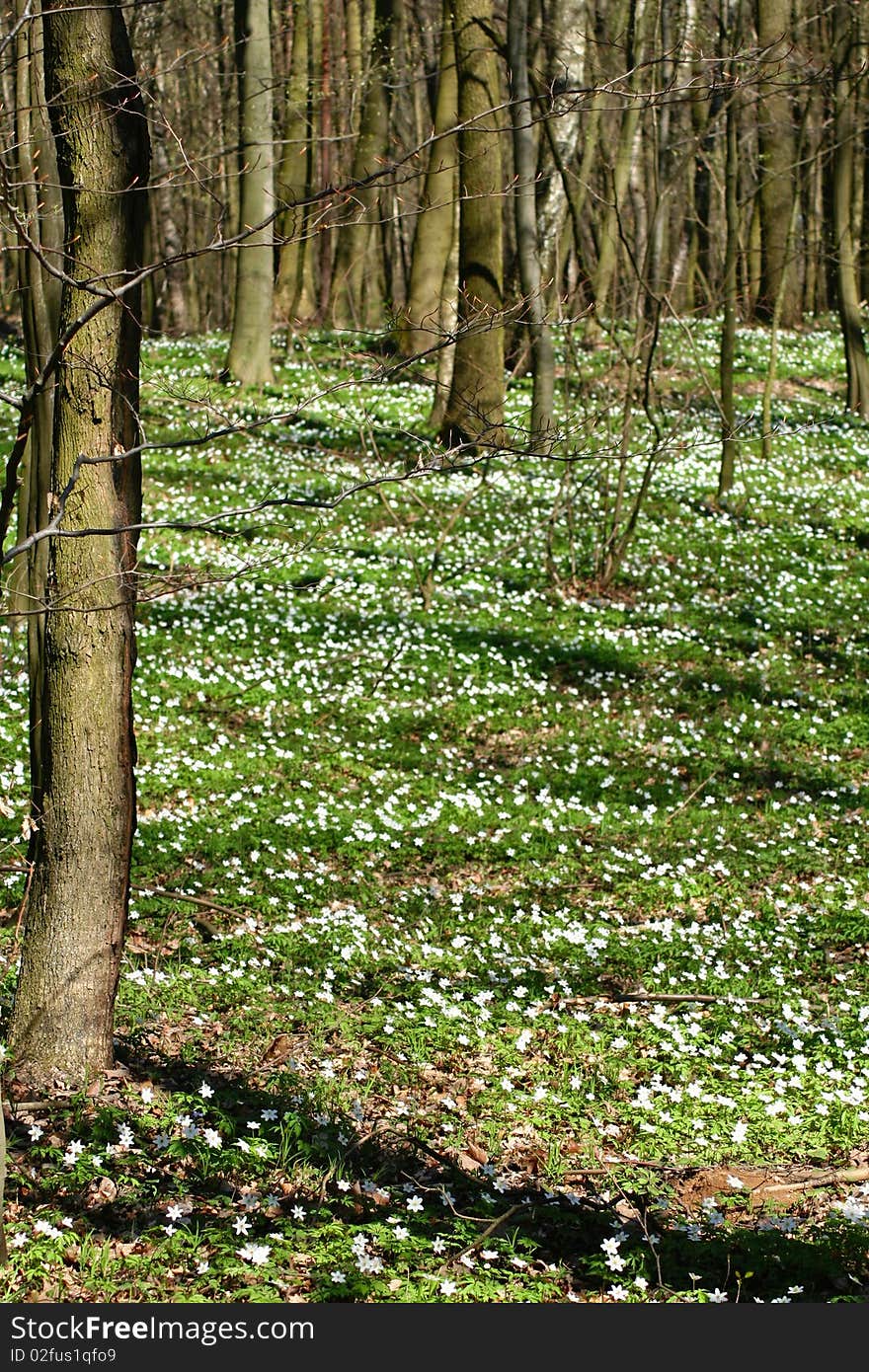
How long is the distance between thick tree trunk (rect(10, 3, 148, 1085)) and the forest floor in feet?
0.73

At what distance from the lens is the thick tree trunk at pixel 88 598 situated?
4414 mm

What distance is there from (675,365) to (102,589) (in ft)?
62.9

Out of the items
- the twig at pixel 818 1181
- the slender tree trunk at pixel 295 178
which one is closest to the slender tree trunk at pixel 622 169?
the twig at pixel 818 1181

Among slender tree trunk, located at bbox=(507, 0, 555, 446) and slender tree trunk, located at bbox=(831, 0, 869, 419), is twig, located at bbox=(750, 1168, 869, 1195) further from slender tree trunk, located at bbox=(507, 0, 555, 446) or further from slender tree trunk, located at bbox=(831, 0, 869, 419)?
slender tree trunk, located at bbox=(831, 0, 869, 419)

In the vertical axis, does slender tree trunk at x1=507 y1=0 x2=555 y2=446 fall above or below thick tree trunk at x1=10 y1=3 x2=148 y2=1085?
above

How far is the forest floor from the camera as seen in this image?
4.14 meters

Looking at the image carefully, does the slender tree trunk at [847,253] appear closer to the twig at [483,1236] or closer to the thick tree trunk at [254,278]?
the thick tree trunk at [254,278]

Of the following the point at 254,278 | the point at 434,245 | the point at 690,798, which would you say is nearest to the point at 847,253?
the point at 434,245

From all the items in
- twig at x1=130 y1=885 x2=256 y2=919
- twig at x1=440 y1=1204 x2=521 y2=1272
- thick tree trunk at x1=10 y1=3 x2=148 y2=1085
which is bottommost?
twig at x1=440 y1=1204 x2=521 y2=1272

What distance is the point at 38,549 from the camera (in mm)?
7344

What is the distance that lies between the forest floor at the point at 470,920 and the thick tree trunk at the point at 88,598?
0.22 m

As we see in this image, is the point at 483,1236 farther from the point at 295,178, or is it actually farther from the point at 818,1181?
the point at 295,178

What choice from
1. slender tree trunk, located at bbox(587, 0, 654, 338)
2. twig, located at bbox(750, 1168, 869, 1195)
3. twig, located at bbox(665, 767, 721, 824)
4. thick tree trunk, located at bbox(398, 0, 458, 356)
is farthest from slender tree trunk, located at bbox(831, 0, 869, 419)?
twig, located at bbox(750, 1168, 869, 1195)

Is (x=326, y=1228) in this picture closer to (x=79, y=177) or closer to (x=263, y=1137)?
(x=263, y=1137)
